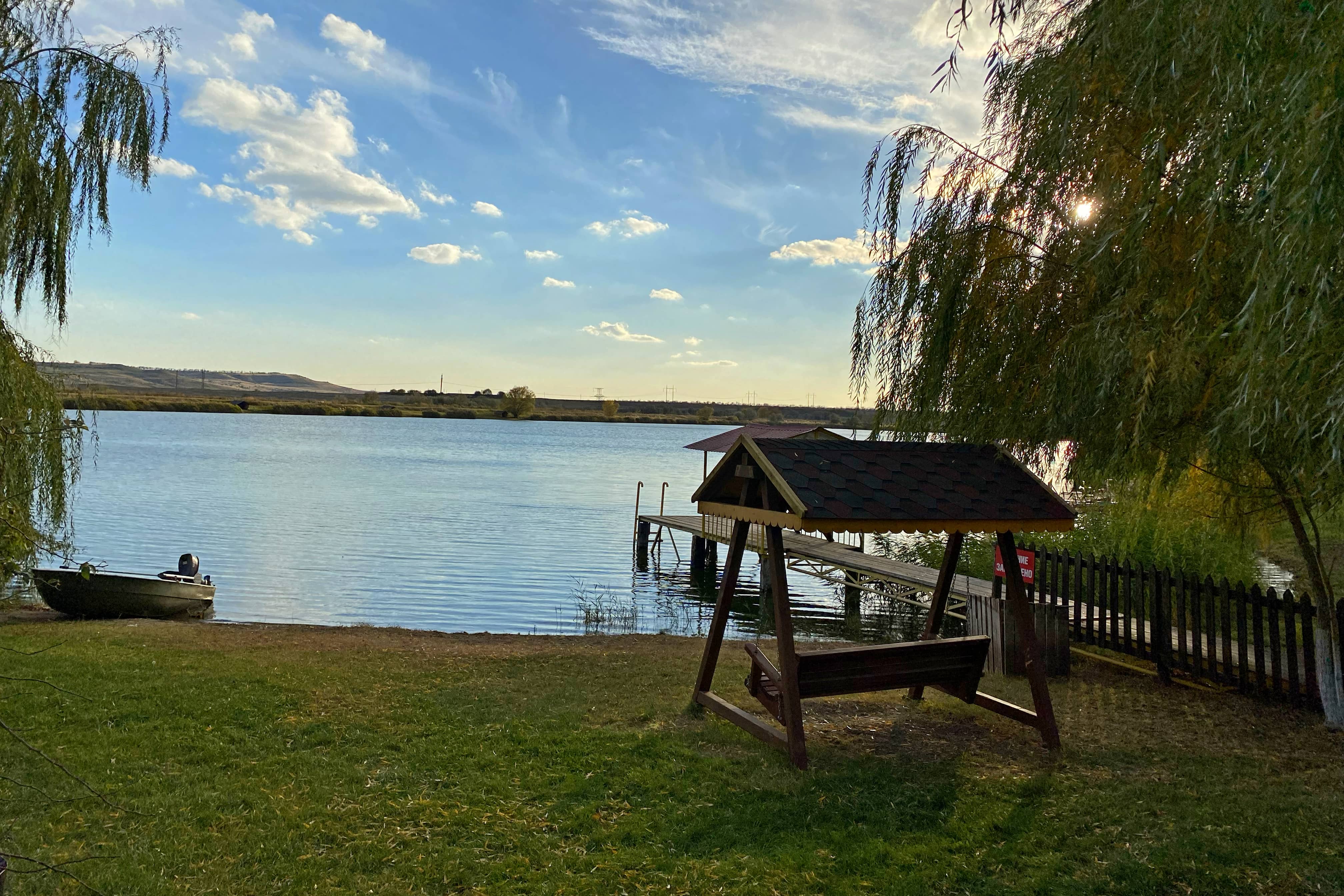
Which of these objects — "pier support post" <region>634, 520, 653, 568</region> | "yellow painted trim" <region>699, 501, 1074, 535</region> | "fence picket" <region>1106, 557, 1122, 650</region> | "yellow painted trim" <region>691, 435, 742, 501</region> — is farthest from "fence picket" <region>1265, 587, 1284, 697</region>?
"pier support post" <region>634, 520, 653, 568</region>

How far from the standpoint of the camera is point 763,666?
291 inches

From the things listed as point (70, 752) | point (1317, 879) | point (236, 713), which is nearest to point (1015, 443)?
point (1317, 879)

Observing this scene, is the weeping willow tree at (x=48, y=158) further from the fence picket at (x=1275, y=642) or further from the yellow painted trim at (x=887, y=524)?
the fence picket at (x=1275, y=642)

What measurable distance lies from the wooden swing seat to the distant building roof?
46.1 ft

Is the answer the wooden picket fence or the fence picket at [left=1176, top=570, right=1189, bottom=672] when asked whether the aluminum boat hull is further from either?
the fence picket at [left=1176, top=570, right=1189, bottom=672]

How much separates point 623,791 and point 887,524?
8.57ft

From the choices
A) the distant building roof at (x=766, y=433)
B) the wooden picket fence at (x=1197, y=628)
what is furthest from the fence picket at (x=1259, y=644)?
the distant building roof at (x=766, y=433)

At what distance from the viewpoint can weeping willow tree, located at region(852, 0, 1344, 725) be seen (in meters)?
3.76

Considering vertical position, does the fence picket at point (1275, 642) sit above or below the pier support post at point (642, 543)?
above

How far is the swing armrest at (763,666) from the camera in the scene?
7262 millimetres

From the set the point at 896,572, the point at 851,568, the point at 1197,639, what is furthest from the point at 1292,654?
the point at 851,568

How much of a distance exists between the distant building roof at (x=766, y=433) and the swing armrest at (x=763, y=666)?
1423 cm

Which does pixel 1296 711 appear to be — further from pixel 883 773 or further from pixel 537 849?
pixel 537 849

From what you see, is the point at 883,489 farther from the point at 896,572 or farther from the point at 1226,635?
the point at 896,572
